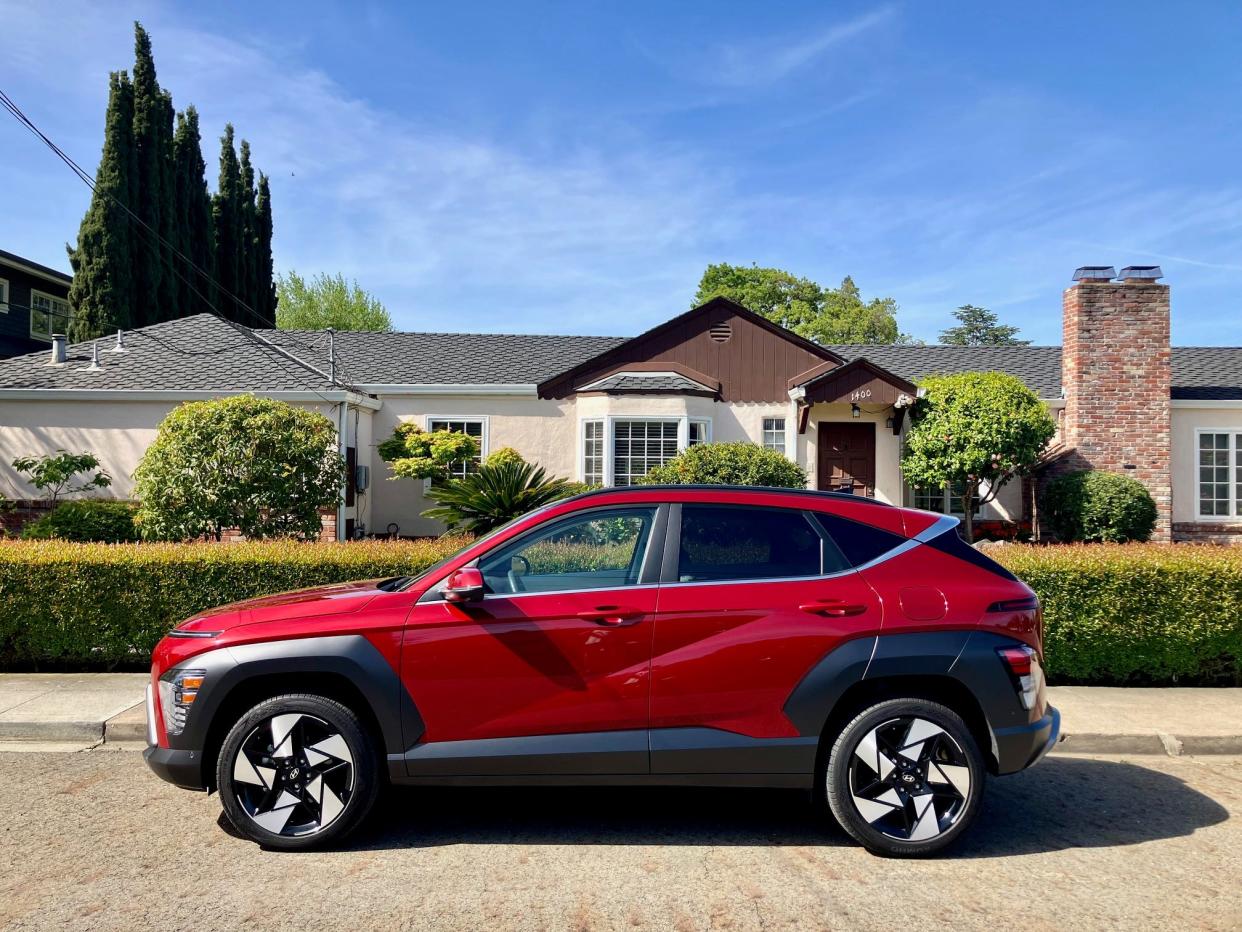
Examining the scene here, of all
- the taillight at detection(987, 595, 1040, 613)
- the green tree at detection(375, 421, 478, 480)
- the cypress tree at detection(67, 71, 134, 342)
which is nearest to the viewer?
the taillight at detection(987, 595, 1040, 613)

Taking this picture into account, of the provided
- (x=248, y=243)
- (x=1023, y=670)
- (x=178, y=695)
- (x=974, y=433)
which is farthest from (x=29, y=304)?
(x=1023, y=670)

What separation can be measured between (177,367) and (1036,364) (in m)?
17.8

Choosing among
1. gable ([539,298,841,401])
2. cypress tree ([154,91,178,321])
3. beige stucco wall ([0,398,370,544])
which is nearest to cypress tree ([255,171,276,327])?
cypress tree ([154,91,178,321])

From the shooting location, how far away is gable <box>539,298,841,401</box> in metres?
17.2

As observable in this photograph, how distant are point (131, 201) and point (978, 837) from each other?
34.0 m

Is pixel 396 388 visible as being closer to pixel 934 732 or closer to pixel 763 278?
pixel 934 732

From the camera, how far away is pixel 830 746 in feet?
14.2

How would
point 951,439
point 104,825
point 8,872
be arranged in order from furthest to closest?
point 951,439
point 104,825
point 8,872

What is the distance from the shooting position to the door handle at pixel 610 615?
14.0ft

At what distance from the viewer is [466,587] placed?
422 centimetres

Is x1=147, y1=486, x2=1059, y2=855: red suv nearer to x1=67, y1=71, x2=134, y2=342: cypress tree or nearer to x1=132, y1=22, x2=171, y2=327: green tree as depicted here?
x1=67, y1=71, x2=134, y2=342: cypress tree

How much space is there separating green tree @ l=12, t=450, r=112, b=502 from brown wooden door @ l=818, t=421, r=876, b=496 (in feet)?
42.3

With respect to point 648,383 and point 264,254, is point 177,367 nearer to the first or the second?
point 648,383

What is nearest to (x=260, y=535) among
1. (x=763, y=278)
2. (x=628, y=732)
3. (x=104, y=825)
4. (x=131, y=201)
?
(x=104, y=825)
